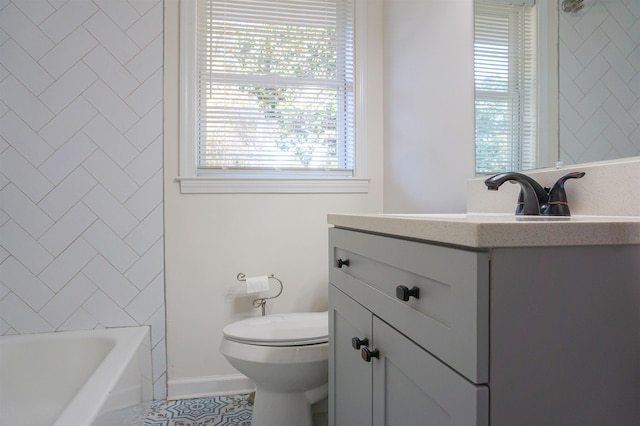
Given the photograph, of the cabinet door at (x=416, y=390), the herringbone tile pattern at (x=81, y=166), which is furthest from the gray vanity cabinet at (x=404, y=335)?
the herringbone tile pattern at (x=81, y=166)

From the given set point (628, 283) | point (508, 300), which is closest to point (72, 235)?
point (508, 300)

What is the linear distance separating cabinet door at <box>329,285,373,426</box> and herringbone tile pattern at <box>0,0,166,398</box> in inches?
45.2

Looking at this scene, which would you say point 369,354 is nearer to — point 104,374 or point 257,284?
point 104,374

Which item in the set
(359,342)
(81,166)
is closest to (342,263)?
(359,342)

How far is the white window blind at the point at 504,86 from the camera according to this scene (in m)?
1.14

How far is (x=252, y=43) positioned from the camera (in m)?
2.06

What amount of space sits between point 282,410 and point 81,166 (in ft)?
4.87

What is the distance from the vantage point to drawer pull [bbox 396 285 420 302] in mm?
655

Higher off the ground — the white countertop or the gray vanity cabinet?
the white countertop

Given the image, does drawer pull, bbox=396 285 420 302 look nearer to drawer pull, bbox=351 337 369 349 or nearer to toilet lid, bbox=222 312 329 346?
drawer pull, bbox=351 337 369 349

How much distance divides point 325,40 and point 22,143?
1624 millimetres

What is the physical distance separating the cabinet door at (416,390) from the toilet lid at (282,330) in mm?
631

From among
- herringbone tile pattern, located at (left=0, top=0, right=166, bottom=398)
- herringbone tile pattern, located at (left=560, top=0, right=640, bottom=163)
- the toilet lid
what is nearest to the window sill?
herringbone tile pattern, located at (left=0, top=0, right=166, bottom=398)

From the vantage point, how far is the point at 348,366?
1029 mm
